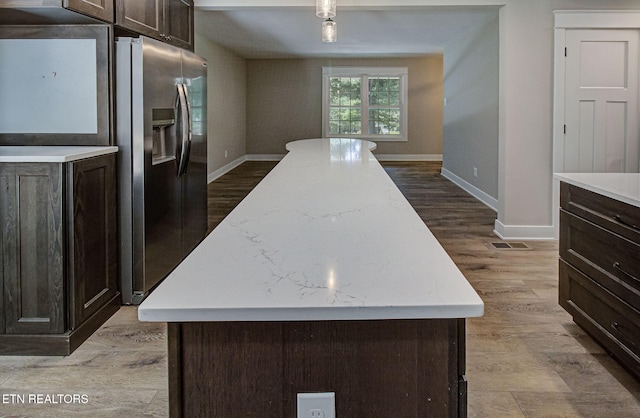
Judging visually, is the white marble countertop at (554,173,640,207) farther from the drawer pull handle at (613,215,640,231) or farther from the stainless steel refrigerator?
the stainless steel refrigerator

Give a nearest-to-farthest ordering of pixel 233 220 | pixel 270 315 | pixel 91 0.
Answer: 1. pixel 270 315
2. pixel 233 220
3. pixel 91 0

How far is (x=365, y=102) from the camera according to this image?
12.3m

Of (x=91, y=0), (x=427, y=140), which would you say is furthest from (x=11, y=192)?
(x=427, y=140)

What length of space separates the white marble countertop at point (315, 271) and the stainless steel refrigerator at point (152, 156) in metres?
1.69

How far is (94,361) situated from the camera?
2.53 metres

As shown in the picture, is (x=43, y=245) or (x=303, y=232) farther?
(x=43, y=245)

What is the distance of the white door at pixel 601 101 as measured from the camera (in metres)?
4.75

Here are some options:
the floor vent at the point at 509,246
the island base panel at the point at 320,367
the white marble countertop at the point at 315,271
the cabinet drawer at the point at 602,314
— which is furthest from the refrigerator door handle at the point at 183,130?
the island base panel at the point at 320,367

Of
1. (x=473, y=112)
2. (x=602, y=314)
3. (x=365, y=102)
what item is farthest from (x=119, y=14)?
(x=365, y=102)

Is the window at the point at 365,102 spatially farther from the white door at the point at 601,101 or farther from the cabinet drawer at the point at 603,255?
the cabinet drawer at the point at 603,255

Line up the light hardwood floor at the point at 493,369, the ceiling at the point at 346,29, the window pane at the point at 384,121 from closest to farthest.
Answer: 1. the light hardwood floor at the point at 493,369
2. the ceiling at the point at 346,29
3. the window pane at the point at 384,121

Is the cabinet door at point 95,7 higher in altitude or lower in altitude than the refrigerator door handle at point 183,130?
higher

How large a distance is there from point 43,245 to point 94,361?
1.85 ft

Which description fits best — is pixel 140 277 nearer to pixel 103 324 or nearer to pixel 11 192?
pixel 103 324
